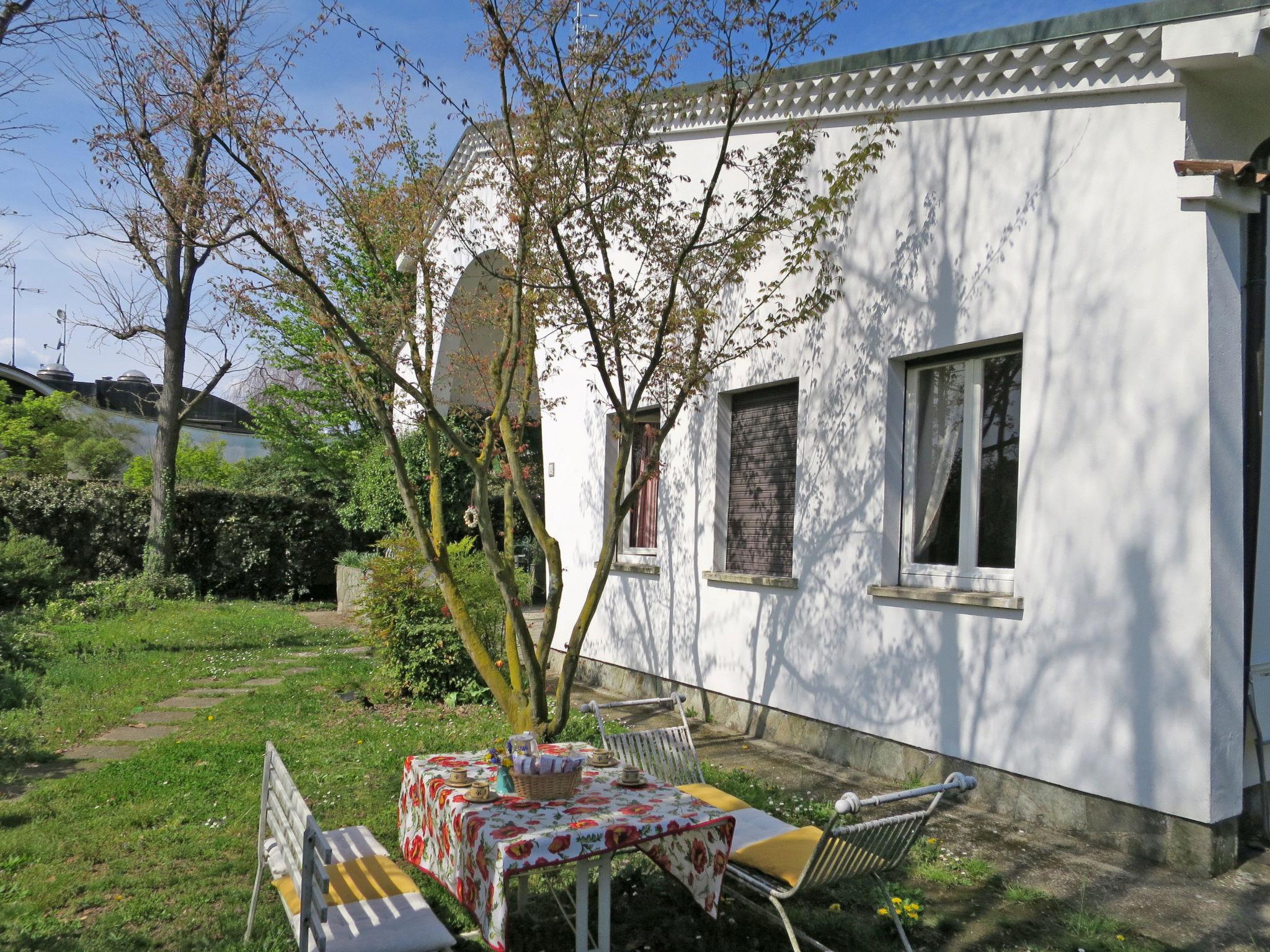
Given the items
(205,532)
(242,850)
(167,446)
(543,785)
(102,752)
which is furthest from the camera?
(205,532)

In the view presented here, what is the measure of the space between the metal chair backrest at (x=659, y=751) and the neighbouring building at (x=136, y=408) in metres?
30.2

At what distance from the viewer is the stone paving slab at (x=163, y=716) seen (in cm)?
776

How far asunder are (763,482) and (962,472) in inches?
86.8

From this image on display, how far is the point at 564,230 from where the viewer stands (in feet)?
22.2

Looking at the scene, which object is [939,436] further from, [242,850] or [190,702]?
[190,702]

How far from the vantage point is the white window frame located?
921 centimetres

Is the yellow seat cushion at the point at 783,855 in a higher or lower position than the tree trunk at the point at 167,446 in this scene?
lower

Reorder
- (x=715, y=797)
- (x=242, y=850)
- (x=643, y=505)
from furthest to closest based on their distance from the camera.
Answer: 1. (x=643, y=505)
2. (x=242, y=850)
3. (x=715, y=797)

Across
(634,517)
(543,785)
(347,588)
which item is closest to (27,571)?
(347,588)

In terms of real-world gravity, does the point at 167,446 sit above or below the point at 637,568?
above

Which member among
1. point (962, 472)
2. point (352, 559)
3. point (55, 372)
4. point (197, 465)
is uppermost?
point (55, 372)

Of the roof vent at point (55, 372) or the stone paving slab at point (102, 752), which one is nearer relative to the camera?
the stone paving slab at point (102, 752)

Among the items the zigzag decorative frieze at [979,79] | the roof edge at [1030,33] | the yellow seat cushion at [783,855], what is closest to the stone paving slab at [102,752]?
the yellow seat cushion at [783,855]

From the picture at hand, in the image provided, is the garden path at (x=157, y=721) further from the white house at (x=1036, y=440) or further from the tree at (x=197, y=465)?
the tree at (x=197, y=465)
